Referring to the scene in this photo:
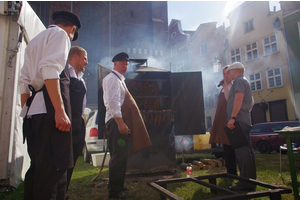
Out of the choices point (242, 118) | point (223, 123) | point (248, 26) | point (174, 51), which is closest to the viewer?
point (242, 118)

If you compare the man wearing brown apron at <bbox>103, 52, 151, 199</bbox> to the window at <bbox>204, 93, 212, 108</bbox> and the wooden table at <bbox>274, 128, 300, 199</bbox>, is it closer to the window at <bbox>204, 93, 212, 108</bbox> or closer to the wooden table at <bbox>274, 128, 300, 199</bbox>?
the wooden table at <bbox>274, 128, 300, 199</bbox>

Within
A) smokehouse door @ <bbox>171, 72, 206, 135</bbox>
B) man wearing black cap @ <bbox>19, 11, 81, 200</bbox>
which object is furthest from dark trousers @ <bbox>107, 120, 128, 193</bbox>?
smokehouse door @ <bbox>171, 72, 206, 135</bbox>

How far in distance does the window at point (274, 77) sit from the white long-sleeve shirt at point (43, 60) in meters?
21.6

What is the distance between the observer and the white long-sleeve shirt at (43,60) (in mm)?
1638

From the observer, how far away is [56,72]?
5.37 feet

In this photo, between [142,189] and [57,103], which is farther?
[142,189]

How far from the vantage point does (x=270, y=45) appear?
20078 mm

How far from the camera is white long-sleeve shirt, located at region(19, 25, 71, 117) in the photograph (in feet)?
5.37

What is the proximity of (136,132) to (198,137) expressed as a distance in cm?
383

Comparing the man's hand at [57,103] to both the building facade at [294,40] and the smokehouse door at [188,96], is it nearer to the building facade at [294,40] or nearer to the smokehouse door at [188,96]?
the smokehouse door at [188,96]

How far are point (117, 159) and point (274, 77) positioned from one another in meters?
20.8

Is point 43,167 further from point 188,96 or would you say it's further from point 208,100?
point 208,100

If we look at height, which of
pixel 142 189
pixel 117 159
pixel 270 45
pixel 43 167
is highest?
pixel 270 45

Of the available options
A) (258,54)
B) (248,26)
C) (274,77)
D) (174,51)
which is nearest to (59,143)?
(274,77)
